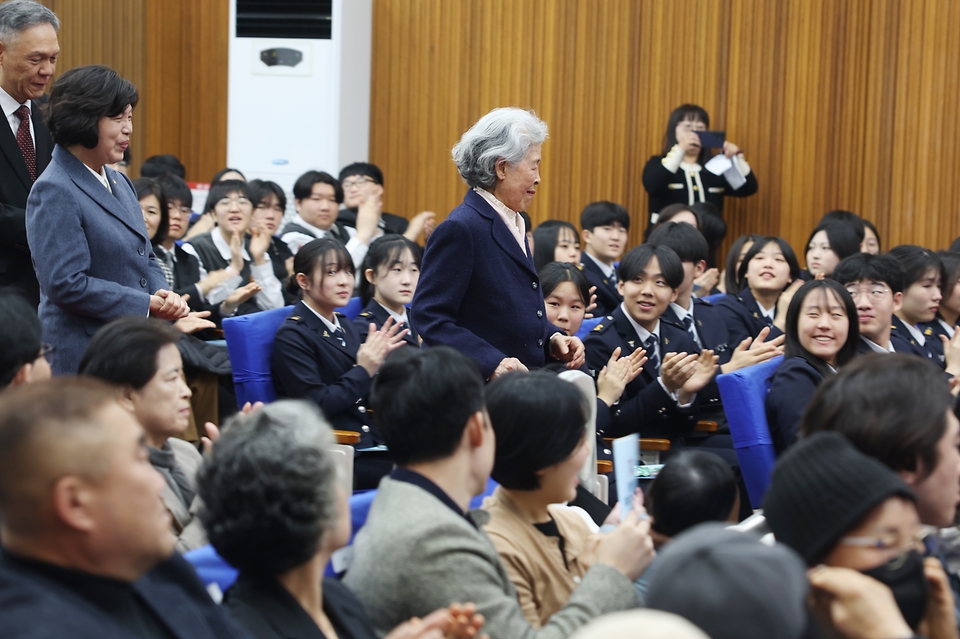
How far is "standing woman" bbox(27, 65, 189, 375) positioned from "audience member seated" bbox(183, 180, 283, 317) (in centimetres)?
206

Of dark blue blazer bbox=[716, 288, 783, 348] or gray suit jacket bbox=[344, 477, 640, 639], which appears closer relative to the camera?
gray suit jacket bbox=[344, 477, 640, 639]

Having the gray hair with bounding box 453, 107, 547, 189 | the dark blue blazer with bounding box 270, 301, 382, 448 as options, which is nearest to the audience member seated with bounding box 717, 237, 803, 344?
the dark blue blazer with bounding box 270, 301, 382, 448

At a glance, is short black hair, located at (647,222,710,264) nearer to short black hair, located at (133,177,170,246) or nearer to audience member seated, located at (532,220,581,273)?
audience member seated, located at (532,220,581,273)

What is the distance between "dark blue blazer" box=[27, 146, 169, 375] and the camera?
2529 mm

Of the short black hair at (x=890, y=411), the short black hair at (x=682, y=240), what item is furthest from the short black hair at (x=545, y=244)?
the short black hair at (x=890, y=411)

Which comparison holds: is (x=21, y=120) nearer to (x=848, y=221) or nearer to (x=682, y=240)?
(x=682, y=240)

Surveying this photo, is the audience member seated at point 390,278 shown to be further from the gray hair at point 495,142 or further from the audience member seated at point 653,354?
the gray hair at point 495,142

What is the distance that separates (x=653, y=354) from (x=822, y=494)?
2.39 m

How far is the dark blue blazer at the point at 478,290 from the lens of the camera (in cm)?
257

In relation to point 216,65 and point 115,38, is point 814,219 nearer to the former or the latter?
point 216,65

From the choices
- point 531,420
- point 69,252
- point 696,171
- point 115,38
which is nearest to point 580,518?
point 531,420

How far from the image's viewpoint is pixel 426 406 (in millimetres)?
1627

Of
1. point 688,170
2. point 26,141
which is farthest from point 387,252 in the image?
point 688,170

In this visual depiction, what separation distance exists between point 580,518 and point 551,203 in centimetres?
527
